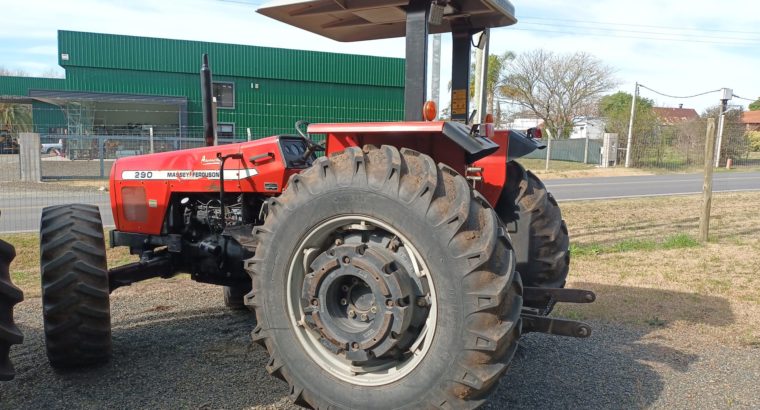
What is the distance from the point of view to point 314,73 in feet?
101

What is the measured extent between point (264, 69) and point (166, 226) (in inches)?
1056

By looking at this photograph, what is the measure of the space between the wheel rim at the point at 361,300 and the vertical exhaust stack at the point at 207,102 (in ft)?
7.82

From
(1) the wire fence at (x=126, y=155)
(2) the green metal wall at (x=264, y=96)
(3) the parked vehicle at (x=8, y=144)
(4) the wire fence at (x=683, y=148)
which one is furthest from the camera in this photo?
(4) the wire fence at (x=683, y=148)

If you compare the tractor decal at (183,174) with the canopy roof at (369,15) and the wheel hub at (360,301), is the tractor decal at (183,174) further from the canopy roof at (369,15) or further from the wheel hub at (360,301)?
the wheel hub at (360,301)

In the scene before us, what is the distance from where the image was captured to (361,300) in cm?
279

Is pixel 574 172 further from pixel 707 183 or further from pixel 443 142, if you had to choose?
pixel 443 142

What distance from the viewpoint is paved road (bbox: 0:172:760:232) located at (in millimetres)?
10750

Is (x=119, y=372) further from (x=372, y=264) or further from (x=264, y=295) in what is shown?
(x=372, y=264)

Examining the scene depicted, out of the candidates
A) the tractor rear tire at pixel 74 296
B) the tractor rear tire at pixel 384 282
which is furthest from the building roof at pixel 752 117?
the tractor rear tire at pixel 74 296

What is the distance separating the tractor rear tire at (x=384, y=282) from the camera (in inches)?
96.3

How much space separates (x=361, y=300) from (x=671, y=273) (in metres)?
5.11

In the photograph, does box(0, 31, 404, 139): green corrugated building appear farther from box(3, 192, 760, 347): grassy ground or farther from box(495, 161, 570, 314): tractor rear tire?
box(495, 161, 570, 314): tractor rear tire

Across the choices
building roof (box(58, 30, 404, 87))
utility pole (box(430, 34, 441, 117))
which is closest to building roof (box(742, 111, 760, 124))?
building roof (box(58, 30, 404, 87))

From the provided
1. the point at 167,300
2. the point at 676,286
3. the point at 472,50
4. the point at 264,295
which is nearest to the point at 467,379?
the point at 264,295
